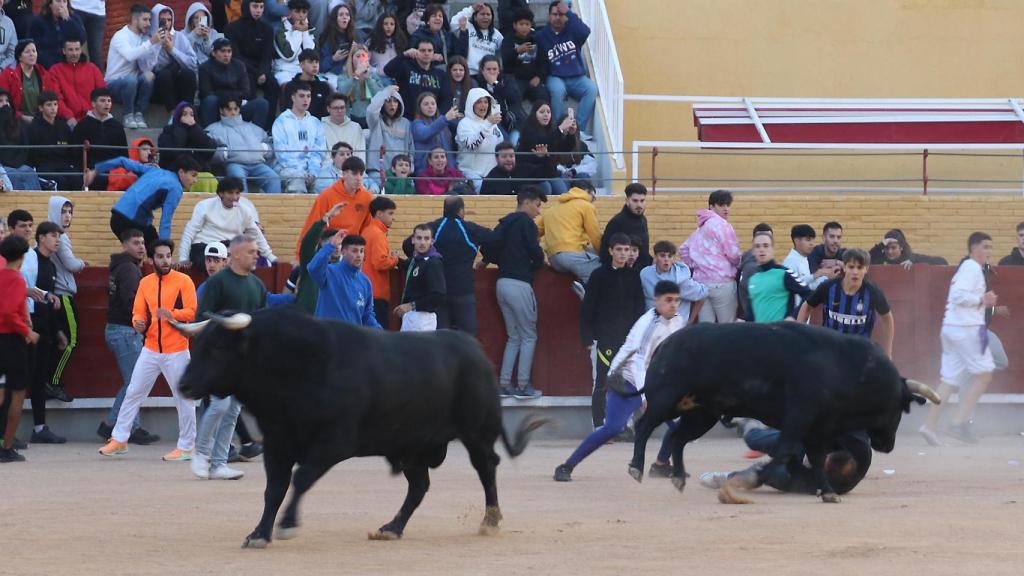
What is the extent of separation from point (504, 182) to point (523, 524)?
27.3 ft

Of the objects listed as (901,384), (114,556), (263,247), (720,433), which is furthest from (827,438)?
(263,247)

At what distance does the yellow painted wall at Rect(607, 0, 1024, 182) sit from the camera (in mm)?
21984

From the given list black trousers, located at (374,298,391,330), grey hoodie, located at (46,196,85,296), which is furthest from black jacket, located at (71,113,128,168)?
black trousers, located at (374,298,391,330)

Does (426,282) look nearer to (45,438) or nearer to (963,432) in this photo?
(45,438)

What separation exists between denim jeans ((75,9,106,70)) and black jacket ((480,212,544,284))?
18.4 ft

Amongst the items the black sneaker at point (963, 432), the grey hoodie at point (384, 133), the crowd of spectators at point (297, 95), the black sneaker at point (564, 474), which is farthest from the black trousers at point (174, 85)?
the black sneaker at point (963, 432)

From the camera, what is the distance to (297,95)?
56.5 feet

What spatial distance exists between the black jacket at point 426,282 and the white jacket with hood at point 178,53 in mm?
4262

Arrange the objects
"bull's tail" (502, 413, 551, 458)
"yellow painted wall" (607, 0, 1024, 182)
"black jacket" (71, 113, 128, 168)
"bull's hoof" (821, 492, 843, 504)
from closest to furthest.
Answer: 1. "bull's tail" (502, 413, 551, 458)
2. "bull's hoof" (821, 492, 843, 504)
3. "black jacket" (71, 113, 128, 168)
4. "yellow painted wall" (607, 0, 1024, 182)

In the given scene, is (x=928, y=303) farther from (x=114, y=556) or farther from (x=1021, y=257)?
(x=114, y=556)

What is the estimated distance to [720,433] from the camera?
1605 centimetres

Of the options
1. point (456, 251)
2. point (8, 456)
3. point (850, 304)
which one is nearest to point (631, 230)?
point (456, 251)

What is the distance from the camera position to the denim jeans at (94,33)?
1861 cm

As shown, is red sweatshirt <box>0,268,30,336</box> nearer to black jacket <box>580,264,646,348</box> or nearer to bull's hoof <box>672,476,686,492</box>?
black jacket <box>580,264,646,348</box>
